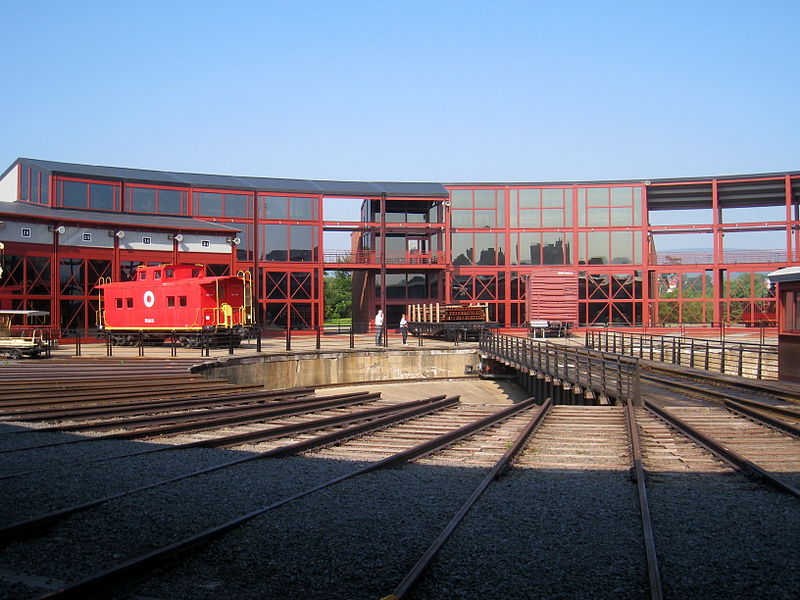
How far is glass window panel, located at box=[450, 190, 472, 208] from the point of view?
51562 mm

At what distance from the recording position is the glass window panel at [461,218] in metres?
51.5

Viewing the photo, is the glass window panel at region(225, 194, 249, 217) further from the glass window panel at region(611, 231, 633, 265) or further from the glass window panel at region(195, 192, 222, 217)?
the glass window panel at region(611, 231, 633, 265)

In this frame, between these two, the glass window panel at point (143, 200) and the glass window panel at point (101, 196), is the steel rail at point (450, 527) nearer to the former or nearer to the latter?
the glass window panel at point (101, 196)

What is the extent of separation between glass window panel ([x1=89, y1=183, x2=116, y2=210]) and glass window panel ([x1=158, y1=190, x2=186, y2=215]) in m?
3.03

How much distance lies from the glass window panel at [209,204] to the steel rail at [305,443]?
3242 cm

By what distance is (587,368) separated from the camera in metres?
19.5

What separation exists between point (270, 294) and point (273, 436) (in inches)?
1402

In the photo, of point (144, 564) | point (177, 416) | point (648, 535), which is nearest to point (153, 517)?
point (144, 564)

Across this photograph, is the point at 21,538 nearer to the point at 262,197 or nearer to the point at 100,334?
the point at 100,334

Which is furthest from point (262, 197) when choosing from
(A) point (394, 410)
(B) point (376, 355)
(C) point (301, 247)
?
(A) point (394, 410)

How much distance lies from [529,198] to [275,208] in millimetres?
18920

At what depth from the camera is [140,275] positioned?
110ft

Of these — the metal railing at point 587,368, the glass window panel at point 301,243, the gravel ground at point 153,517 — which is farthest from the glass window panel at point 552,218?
the gravel ground at point 153,517

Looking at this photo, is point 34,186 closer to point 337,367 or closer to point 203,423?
point 337,367
